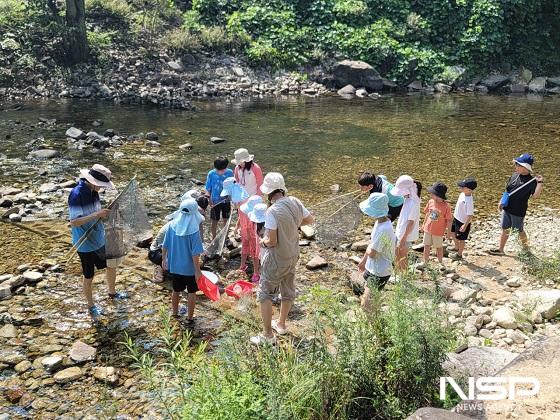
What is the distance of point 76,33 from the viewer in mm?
24625

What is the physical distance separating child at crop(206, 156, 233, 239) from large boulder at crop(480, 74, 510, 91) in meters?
23.4

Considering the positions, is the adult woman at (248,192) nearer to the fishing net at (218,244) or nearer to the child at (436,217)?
the fishing net at (218,244)

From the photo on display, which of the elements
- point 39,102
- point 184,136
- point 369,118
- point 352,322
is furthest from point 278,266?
point 39,102

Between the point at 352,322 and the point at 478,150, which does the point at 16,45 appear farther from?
the point at 352,322

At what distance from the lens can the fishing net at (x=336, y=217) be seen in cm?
916

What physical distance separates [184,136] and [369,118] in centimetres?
778

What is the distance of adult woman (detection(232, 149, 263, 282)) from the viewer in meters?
8.73

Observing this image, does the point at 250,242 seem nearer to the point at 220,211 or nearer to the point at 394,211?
the point at 220,211

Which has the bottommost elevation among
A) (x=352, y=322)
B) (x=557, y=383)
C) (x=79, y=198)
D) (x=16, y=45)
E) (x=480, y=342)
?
(x=480, y=342)

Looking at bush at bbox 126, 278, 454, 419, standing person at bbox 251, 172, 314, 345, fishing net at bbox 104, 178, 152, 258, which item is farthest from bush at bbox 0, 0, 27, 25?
bush at bbox 126, 278, 454, 419

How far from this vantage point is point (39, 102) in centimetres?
2214

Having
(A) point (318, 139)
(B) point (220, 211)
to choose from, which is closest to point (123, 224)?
(B) point (220, 211)

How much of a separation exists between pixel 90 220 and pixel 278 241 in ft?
8.54

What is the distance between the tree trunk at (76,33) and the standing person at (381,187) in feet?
68.3
